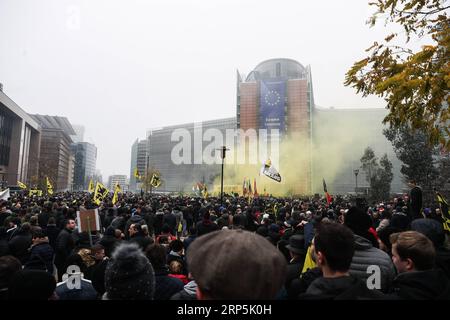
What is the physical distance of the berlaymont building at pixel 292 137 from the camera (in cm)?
6128

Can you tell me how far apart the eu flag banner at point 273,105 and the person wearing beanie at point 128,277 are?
63.9 m

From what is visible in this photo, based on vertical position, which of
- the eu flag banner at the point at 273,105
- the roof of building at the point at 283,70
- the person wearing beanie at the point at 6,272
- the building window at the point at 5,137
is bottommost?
the person wearing beanie at the point at 6,272

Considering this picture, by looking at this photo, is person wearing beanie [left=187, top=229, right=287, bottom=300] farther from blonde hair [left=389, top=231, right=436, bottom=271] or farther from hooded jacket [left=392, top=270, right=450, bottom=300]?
blonde hair [left=389, top=231, right=436, bottom=271]

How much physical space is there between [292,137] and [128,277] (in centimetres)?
6370

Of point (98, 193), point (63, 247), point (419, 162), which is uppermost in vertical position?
point (419, 162)

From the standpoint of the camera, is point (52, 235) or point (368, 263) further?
point (52, 235)

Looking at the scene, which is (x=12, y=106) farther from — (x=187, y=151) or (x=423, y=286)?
(x=423, y=286)

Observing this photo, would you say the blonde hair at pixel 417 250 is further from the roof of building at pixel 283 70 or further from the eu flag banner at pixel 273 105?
the roof of building at pixel 283 70

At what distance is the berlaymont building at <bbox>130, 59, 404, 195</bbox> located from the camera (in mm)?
61281

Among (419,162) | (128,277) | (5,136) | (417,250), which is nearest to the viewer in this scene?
(128,277)

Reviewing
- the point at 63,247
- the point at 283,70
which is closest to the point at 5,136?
the point at 63,247

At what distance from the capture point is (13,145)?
2105 inches

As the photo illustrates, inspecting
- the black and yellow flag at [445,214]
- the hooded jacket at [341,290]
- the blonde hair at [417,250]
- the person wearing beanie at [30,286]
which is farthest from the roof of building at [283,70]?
the person wearing beanie at [30,286]
